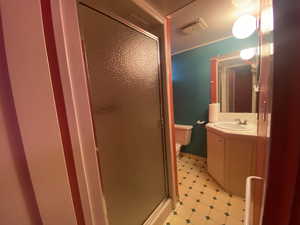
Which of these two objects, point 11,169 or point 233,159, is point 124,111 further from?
point 233,159

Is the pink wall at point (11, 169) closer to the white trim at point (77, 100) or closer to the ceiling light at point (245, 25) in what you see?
the white trim at point (77, 100)

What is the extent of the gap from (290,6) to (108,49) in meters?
0.82

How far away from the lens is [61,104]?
0.34 m

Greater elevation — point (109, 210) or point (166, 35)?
point (166, 35)

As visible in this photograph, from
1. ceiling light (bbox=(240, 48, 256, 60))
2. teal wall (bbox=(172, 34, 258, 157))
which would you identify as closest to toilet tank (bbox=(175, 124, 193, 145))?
teal wall (bbox=(172, 34, 258, 157))

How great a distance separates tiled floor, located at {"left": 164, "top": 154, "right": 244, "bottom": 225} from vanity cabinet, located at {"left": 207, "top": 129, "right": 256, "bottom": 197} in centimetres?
14

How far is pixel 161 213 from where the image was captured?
1251 mm

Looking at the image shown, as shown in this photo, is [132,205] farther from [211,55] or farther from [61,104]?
[211,55]

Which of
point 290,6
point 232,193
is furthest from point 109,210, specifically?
point 232,193

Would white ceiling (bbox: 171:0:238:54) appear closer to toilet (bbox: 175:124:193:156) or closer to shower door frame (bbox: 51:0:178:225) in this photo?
shower door frame (bbox: 51:0:178:225)

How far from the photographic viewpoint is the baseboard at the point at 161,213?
117 centimetres

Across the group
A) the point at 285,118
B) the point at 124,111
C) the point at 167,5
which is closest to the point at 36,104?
the point at 285,118

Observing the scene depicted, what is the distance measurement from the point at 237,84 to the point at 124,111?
1.85 meters

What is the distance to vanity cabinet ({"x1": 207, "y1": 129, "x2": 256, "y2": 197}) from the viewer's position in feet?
4.49
